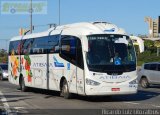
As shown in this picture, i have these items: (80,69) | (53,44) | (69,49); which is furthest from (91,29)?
(53,44)

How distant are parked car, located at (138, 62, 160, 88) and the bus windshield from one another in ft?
32.0

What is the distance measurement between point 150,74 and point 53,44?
9177mm

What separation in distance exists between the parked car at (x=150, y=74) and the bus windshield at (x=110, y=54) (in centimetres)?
975

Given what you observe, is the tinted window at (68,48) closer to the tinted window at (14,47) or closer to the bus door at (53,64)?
the bus door at (53,64)

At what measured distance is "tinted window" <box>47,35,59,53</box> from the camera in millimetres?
21503

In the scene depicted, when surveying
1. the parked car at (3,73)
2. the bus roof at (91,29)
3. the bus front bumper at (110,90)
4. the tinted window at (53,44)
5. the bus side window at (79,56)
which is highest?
the bus roof at (91,29)

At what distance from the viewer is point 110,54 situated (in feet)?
61.0

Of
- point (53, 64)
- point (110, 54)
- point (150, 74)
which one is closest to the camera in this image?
point (110, 54)

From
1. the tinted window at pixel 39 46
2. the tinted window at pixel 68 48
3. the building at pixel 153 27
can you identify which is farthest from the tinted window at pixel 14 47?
the building at pixel 153 27

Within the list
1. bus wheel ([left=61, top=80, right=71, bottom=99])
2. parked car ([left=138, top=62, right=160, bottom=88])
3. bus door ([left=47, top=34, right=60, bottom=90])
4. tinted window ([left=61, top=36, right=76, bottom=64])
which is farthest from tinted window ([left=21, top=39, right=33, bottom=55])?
parked car ([left=138, top=62, right=160, bottom=88])

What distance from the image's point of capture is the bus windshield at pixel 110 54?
18359mm

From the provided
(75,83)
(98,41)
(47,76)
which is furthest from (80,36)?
(47,76)

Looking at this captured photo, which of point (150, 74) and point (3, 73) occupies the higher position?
point (150, 74)

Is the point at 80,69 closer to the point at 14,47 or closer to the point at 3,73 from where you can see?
the point at 14,47
